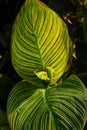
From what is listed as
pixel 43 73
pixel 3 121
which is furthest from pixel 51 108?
pixel 3 121

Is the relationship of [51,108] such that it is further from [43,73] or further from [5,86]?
[5,86]

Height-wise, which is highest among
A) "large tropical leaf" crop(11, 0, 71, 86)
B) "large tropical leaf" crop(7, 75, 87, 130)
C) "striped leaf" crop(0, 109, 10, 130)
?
"large tropical leaf" crop(11, 0, 71, 86)

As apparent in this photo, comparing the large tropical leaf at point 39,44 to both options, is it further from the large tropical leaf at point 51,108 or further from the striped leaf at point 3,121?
the striped leaf at point 3,121

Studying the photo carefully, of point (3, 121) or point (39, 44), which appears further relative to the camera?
point (3, 121)

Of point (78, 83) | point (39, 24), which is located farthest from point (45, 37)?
point (78, 83)

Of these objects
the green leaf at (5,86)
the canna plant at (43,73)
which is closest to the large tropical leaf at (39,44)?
the canna plant at (43,73)

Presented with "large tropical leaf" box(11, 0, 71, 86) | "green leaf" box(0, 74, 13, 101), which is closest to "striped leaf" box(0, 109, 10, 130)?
"green leaf" box(0, 74, 13, 101)

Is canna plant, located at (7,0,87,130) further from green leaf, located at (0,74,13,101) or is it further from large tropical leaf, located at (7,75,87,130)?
green leaf, located at (0,74,13,101)
